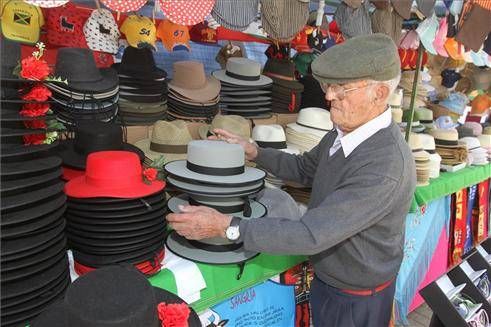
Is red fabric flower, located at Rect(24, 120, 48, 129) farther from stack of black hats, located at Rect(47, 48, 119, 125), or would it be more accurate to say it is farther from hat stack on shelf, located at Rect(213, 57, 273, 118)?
hat stack on shelf, located at Rect(213, 57, 273, 118)

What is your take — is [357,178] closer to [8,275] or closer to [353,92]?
[353,92]

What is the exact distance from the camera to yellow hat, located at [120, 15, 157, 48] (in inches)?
110

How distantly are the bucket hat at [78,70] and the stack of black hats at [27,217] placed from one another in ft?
2.89

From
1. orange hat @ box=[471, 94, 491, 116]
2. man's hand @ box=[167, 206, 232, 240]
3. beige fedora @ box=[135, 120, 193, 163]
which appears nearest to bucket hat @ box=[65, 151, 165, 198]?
man's hand @ box=[167, 206, 232, 240]

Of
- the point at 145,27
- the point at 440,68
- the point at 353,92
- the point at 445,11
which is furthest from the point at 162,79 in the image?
the point at 440,68

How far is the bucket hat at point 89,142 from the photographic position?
2.05m

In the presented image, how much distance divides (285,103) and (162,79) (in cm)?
127

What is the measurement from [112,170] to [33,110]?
38 cm

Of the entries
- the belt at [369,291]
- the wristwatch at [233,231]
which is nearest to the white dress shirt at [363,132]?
the wristwatch at [233,231]

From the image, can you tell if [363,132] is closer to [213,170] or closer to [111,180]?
[213,170]

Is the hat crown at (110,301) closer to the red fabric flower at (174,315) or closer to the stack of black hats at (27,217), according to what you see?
the red fabric flower at (174,315)

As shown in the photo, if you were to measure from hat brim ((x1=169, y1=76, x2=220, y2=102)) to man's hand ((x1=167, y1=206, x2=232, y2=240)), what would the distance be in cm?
132

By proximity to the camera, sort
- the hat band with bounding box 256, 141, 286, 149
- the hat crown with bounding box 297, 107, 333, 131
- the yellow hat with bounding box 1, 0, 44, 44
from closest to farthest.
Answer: the yellow hat with bounding box 1, 0, 44, 44, the hat band with bounding box 256, 141, 286, 149, the hat crown with bounding box 297, 107, 333, 131

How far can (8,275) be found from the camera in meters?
1.31
